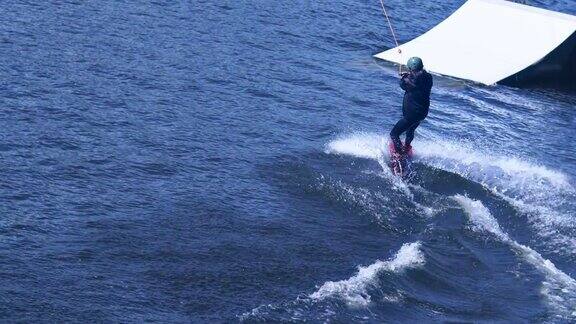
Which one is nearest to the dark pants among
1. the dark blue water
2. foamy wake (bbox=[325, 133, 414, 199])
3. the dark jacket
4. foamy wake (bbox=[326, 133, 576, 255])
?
the dark jacket

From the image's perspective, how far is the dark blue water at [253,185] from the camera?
39.5ft

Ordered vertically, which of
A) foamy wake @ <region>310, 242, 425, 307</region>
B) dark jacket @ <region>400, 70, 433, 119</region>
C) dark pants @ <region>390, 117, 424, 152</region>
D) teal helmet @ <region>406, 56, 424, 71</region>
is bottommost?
foamy wake @ <region>310, 242, 425, 307</region>

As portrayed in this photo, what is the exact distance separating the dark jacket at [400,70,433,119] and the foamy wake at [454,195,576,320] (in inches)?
67.0

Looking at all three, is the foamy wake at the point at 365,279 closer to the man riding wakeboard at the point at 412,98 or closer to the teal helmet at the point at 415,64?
the man riding wakeboard at the point at 412,98

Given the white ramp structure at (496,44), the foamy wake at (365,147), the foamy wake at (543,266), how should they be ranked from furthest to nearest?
1. the white ramp structure at (496,44)
2. the foamy wake at (365,147)
3. the foamy wake at (543,266)

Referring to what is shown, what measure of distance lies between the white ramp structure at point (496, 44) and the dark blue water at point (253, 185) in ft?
2.74

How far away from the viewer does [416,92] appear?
16.8 meters

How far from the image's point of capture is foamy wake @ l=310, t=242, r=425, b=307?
12094 millimetres

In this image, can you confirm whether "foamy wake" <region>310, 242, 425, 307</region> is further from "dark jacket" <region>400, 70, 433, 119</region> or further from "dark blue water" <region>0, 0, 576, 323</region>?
"dark jacket" <region>400, 70, 433, 119</region>

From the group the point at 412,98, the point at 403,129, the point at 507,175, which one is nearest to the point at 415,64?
the point at 412,98

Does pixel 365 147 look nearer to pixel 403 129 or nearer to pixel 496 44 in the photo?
pixel 403 129

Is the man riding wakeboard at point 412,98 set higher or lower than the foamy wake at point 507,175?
higher

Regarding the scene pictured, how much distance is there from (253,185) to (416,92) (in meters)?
3.48

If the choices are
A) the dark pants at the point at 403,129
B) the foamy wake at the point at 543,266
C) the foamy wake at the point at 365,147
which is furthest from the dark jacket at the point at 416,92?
the foamy wake at the point at 543,266
